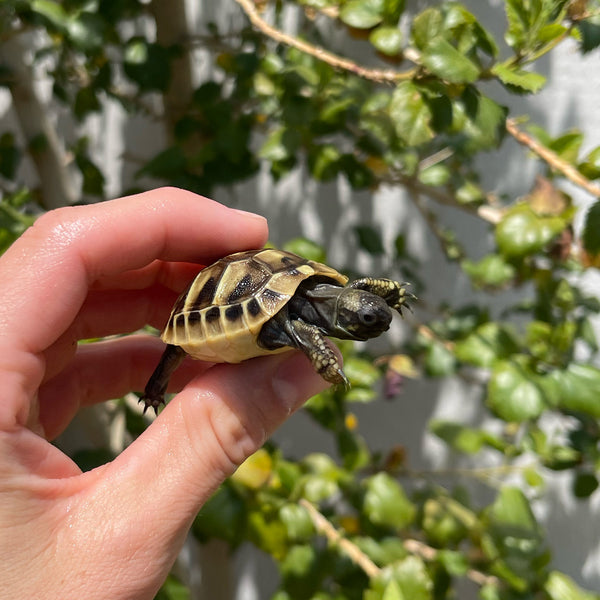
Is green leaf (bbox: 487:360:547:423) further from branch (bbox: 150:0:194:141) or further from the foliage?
branch (bbox: 150:0:194:141)

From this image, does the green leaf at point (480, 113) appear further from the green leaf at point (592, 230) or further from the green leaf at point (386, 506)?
the green leaf at point (386, 506)

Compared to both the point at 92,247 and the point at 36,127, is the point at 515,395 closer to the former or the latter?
the point at 92,247

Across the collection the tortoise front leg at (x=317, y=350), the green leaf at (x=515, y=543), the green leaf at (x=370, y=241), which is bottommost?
the green leaf at (x=515, y=543)

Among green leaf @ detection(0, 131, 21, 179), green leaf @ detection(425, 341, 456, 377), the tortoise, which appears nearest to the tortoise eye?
the tortoise

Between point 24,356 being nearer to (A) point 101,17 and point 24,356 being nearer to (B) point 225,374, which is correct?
(B) point 225,374

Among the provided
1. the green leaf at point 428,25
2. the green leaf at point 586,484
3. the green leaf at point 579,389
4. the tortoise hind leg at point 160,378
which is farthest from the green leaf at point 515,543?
the green leaf at point 428,25

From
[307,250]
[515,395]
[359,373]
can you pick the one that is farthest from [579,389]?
[307,250]

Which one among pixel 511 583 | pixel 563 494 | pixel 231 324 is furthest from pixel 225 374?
pixel 563 494
